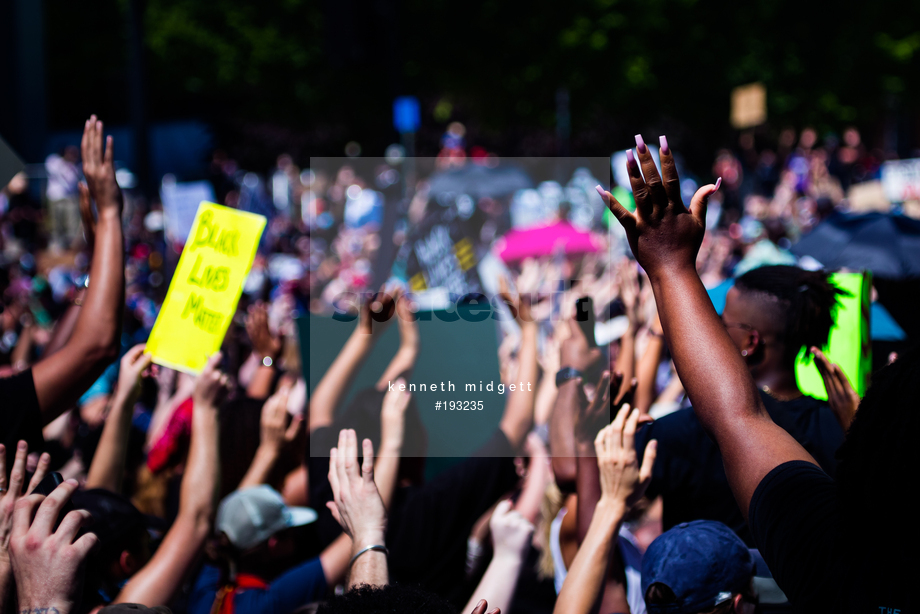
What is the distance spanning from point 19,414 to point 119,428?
556 mm

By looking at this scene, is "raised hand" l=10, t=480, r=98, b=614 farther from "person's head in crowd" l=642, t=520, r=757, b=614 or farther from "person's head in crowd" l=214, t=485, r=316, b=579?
"person's head in crowd" l=642, t=520, r=757, b=614

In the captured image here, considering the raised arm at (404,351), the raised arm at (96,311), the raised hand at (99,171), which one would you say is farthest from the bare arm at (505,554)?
the raised hand at (99,171)

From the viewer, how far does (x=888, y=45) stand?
25.5 meters

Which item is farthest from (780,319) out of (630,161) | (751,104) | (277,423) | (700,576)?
(751,104)

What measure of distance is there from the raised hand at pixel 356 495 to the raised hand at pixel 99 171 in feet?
3.58

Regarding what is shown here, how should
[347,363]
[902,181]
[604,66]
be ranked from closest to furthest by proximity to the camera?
[347,363] → [902,181] → [604,66]

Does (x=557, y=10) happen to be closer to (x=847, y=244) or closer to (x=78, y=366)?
(x=847, y=244)

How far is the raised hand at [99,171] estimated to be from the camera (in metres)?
2.67

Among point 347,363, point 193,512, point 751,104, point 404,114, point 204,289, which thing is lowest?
point 193,512

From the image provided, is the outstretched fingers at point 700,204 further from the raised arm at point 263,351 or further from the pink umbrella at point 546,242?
the pink umbrella at point 546,242

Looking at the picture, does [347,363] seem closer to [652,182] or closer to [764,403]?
[764,403]

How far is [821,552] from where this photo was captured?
143 centimetres

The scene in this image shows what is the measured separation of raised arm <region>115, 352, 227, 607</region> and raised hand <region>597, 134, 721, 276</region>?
1380 millimetres

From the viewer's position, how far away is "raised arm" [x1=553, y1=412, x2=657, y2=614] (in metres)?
2.05
